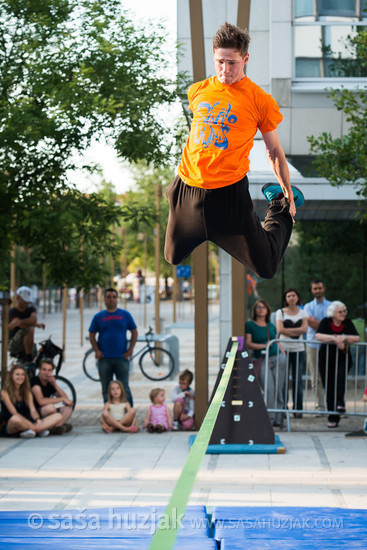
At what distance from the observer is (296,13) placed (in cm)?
1438

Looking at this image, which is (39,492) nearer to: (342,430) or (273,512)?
(273,512)

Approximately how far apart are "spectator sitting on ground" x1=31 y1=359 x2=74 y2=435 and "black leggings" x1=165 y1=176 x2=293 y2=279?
6.64m

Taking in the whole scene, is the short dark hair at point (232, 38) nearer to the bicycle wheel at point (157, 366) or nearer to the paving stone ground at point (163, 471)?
the paving stone ground at point (163, 471)

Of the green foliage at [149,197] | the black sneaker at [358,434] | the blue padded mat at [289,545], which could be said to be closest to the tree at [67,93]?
the black sneaker at [358,434]

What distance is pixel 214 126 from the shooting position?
4.25 meters

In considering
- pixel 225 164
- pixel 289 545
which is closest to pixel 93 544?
pixel 289 545

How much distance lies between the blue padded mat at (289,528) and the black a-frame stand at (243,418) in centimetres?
358

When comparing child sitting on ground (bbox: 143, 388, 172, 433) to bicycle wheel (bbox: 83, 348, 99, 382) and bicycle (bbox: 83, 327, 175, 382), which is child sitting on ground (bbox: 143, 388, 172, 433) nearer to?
bicycle wheel (bbox: 83, 348, 99, 382)

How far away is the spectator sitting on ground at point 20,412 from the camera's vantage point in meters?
10.6

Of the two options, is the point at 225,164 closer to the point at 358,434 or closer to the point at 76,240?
the point at 358,434

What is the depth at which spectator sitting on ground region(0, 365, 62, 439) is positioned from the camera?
1056 centimetres

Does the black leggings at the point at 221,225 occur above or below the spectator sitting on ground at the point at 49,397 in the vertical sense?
above

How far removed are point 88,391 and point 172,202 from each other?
11250 millimetres

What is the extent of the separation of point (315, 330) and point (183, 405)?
98.7 inches
